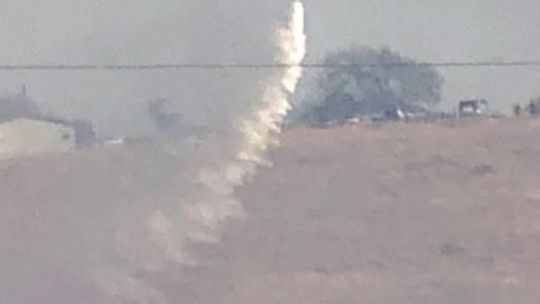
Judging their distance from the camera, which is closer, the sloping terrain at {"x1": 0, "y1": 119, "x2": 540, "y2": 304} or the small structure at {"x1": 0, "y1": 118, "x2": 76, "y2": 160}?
the small structure at {"x1": 0, "y1": 118, "x2": 76, "y2": 160}

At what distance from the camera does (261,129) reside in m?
16.2

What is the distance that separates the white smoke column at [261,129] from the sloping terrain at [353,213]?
45 centimetres

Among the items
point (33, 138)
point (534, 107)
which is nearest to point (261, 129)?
point (33, 138)

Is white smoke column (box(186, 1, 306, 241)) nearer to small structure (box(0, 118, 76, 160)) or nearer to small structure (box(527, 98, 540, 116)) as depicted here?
small structure (box(0, 118, 76, 160))

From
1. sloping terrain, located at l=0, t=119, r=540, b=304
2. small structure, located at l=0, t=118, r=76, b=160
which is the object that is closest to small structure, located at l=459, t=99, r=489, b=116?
sloping terrain, located at l=0, t=119, r=540, b=304

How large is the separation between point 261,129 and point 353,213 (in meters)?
5.00

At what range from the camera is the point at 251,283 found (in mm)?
19297

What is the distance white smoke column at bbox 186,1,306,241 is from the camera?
1546 cm

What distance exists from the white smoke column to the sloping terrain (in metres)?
0.45

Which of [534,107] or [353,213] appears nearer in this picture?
[534,107]

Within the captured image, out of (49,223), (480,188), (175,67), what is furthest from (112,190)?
(480,188)

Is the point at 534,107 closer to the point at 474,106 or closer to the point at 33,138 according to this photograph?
the point at 474,106

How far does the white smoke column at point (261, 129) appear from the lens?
15461 millimetres

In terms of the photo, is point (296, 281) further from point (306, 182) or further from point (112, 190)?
point (112, 190)
